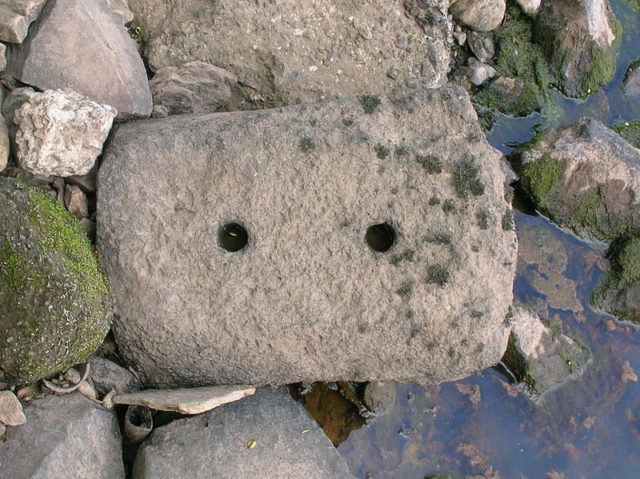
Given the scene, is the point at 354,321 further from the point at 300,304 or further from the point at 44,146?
the point at 44,146

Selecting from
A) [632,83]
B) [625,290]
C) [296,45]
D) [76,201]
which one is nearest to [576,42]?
[632,83]

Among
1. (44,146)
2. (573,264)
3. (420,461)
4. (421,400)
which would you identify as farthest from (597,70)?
(44,146)

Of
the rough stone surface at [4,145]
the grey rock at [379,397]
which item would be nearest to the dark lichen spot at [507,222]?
the grey rock at [379,397]

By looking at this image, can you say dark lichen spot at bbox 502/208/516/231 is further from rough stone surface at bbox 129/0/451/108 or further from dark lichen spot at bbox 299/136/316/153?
rough stone surface at bbox 129/0/451/108

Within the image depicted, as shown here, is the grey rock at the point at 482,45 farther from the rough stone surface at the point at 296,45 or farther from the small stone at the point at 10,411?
the small stone at the point at 10,411

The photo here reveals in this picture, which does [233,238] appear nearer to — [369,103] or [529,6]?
[369,103]

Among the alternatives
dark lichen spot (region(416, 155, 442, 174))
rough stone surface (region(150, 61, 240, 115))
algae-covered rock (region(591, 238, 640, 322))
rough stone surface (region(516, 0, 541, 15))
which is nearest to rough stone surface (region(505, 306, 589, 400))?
algae-covered rock (region(591, 238, 640, 322))
